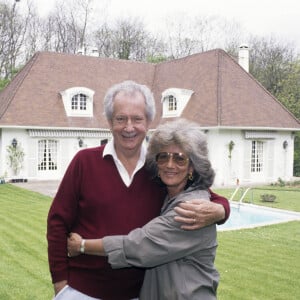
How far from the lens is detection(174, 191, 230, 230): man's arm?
2.53m

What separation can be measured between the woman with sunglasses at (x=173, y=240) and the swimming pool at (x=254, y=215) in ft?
34.8

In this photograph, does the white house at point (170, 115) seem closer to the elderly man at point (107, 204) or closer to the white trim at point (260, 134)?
the white trim at point (260, 134)

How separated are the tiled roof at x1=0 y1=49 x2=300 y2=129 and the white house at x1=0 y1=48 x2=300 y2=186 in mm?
53

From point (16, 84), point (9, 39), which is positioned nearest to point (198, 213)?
point (16, 84)

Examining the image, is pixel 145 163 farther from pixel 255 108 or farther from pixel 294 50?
pixel 294 50

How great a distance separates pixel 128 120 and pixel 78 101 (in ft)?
72.8

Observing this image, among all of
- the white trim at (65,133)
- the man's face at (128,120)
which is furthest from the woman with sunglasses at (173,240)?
the white trim at (65,133)

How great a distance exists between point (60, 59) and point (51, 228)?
24.9 m

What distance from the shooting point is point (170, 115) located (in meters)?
24.8

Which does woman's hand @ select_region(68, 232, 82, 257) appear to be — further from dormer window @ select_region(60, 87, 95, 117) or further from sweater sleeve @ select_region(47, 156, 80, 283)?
dormer window @ select_region(60, 87, 95, 117)

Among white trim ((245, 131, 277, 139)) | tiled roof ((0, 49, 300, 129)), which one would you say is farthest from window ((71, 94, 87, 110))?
white trim ((245, 131, 277, 139))

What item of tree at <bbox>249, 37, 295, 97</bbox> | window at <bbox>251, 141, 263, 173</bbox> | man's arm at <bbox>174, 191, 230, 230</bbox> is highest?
tree at <bbox>249, 37, 295, 97</bbox>

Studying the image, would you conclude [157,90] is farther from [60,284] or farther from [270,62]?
[60,284]

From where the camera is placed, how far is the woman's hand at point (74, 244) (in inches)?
109
